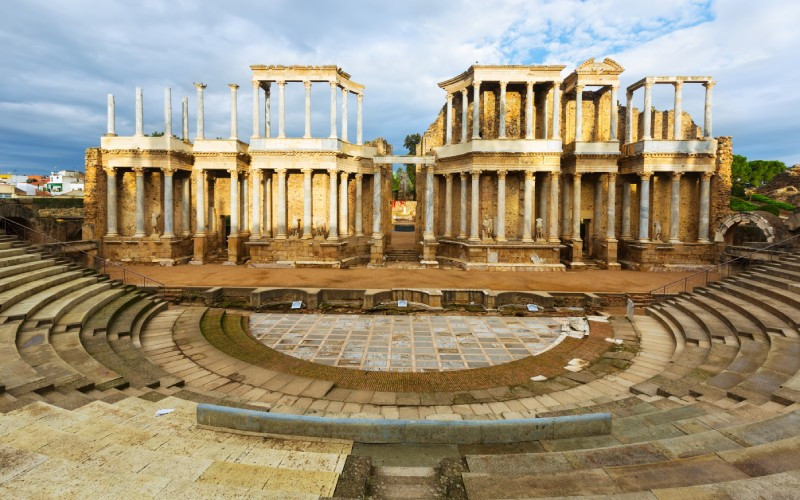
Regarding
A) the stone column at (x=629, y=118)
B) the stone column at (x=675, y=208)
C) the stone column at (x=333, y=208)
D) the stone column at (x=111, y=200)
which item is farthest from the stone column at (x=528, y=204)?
the stone column at (x=111, y=200)

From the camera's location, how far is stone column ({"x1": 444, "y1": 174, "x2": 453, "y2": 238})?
27172 mm

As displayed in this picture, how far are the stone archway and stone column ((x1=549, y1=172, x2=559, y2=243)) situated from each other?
9362mm

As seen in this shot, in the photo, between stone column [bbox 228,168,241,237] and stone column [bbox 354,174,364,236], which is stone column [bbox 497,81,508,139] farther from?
stone column [bbox 228,168,241,237]

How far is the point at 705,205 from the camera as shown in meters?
24.8

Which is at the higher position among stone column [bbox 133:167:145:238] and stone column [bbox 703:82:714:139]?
stone column [bbox 703:82:714:139]

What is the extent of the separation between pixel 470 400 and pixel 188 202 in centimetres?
2588

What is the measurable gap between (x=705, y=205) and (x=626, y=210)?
4299 millimetres

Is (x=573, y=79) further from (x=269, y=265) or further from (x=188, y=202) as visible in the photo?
(x=188, y=202)

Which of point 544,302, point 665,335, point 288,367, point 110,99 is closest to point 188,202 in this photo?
point 110,99

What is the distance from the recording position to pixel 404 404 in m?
7.80

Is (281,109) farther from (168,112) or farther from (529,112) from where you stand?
(529,112)

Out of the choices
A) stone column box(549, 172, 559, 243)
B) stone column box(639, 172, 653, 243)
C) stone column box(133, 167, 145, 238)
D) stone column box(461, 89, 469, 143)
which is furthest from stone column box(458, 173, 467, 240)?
A: stone column box(133, 167, 145, 238)

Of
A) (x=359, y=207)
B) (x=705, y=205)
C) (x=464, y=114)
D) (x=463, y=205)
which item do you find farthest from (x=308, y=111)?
(x=705, y=205)

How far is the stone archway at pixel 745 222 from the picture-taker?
20.3m
